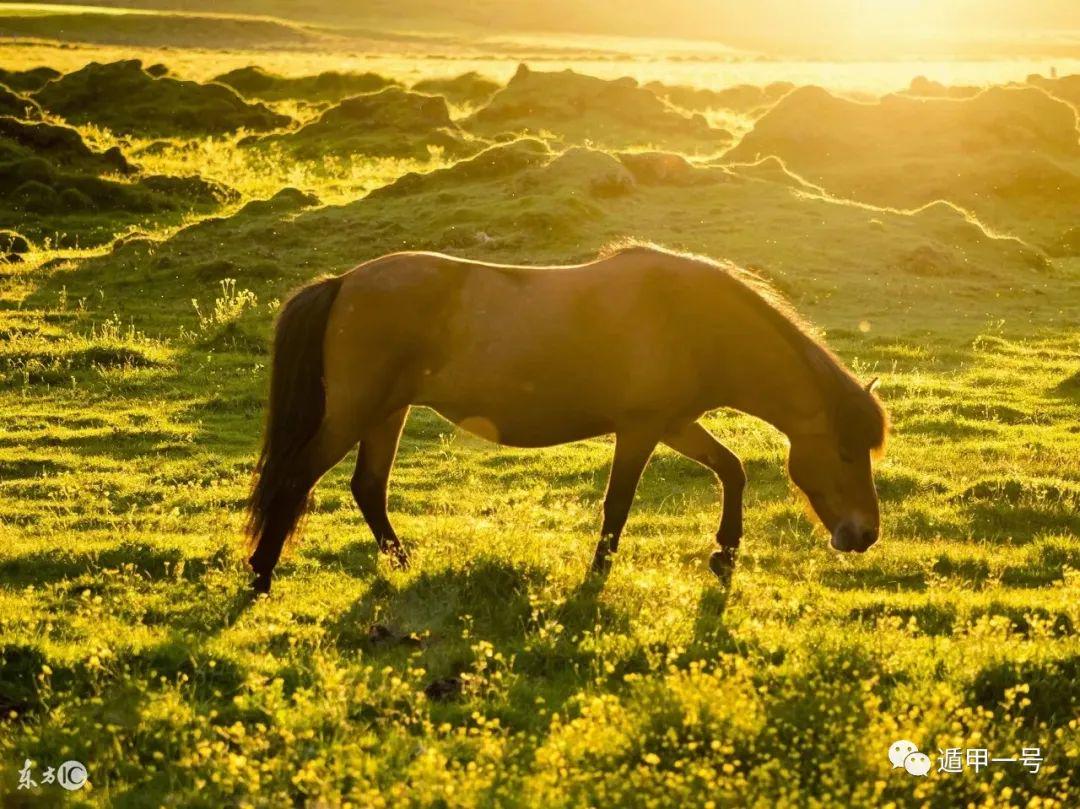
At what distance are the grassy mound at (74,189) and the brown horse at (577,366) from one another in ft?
71.0

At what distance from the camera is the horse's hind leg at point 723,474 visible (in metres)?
9.78

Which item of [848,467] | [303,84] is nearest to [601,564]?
[848,467]

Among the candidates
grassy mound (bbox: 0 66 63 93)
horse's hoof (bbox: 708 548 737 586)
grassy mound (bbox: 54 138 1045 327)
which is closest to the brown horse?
horse's hoof (bbox: 708 548 737 586)

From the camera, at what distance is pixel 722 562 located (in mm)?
9703

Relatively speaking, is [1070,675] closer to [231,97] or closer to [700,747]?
[700,747]

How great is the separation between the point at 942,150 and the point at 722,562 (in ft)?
110

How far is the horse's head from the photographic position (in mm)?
9133

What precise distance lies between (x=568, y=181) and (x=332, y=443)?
21984mm

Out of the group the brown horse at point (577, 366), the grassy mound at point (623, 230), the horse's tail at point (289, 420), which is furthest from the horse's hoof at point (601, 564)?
the grassy mound at point (623, 230)

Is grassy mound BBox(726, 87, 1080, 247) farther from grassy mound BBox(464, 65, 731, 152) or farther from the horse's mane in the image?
the horse's mane

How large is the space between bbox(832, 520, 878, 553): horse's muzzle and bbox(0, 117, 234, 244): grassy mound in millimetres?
23782

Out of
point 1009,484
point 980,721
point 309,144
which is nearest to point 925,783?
point 980,721

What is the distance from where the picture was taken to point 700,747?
5941mm

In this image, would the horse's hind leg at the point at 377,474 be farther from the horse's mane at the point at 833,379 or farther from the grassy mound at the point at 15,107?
the grassy mound at the point at 15,107
